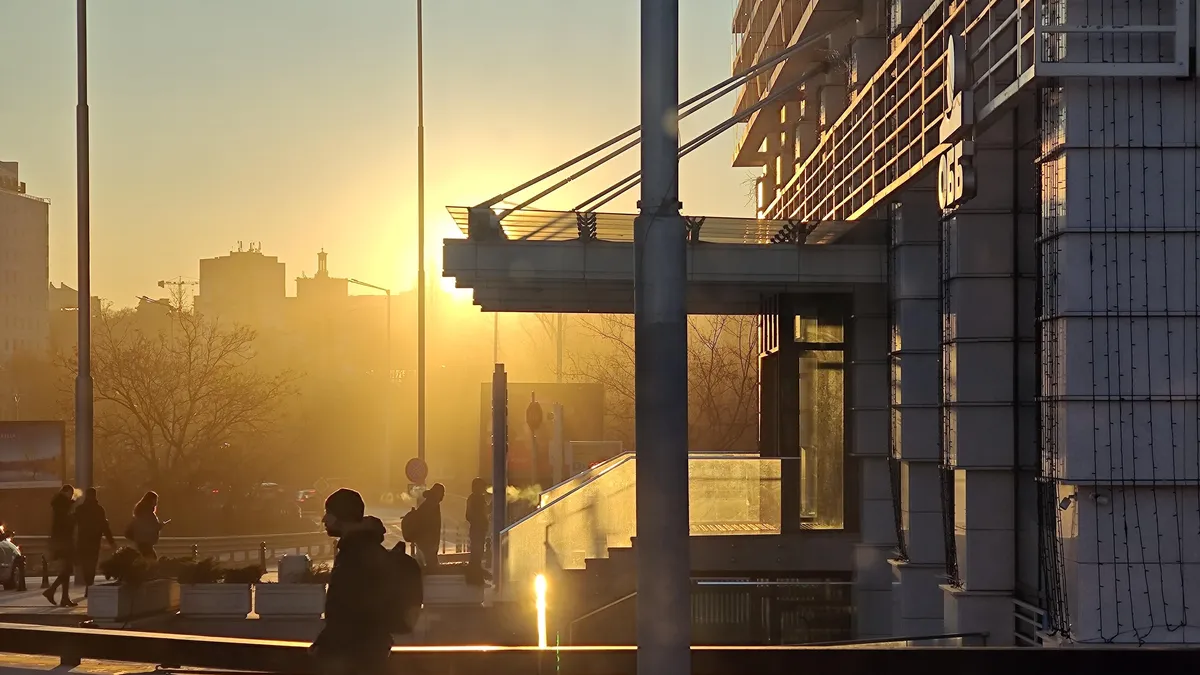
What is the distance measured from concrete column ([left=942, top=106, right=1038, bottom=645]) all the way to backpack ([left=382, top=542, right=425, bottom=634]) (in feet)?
33.1

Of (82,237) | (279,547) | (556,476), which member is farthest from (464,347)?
(82,237)

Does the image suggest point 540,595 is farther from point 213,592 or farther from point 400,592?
point 400,592

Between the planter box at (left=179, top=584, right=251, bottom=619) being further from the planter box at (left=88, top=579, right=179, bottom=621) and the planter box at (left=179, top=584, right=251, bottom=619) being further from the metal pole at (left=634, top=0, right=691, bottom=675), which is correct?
the metal pole at (left=634, top=0, right=691, bottom=675)

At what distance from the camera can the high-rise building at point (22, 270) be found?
Answer: 16375 centimetres

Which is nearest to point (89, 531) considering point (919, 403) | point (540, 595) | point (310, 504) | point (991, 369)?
point (540, 595)

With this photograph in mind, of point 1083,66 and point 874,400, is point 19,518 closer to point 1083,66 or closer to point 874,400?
point 874,400

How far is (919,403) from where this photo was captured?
19531 millimetres

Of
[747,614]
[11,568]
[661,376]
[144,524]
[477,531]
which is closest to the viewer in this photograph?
[661,376]

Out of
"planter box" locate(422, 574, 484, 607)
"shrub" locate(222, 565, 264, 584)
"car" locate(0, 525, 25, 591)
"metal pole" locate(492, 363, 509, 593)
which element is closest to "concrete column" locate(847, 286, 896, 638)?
"metal pole" locate(492, 363, 509, 593)

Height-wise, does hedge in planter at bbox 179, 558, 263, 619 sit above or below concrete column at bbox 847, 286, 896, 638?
below

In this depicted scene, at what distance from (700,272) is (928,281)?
3001 mm

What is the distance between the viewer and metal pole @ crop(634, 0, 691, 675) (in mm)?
7461

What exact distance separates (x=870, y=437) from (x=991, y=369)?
616 centimetres

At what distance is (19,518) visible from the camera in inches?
1794
